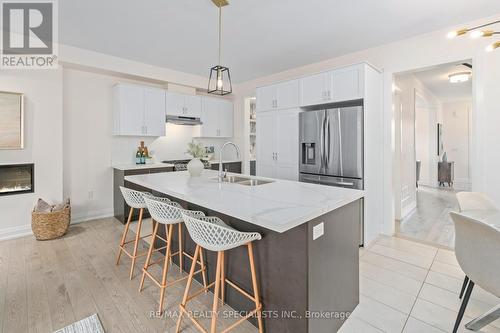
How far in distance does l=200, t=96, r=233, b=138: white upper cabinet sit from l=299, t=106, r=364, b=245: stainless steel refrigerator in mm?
2378

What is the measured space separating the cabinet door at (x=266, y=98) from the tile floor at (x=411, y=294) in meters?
2.61

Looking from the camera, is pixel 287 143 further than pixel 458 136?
No

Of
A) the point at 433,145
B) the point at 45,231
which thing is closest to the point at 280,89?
the point at 45,231

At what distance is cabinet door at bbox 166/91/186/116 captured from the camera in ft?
15.4

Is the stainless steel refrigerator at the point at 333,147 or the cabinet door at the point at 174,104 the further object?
the cabinet door at the point at 174,104

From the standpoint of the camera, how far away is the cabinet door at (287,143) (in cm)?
382

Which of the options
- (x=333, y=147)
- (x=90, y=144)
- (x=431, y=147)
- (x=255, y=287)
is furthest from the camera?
(x=431, y=147)

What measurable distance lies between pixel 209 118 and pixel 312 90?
2.56m

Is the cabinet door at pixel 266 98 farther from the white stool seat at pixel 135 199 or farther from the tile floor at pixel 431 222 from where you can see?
the tile floor at pixel 431 222

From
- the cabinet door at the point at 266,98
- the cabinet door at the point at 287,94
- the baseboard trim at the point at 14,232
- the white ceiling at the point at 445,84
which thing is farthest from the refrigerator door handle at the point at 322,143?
the baseboard trim at the point at 14,232

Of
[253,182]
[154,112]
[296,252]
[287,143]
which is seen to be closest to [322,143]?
[287,143]

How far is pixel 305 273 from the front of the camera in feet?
4.76

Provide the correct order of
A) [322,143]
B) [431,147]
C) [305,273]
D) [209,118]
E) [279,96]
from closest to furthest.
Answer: [305,273] < [322,143] < [279,96] < [209,118] < [431,147]

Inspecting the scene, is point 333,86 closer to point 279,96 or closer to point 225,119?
point 279,96
